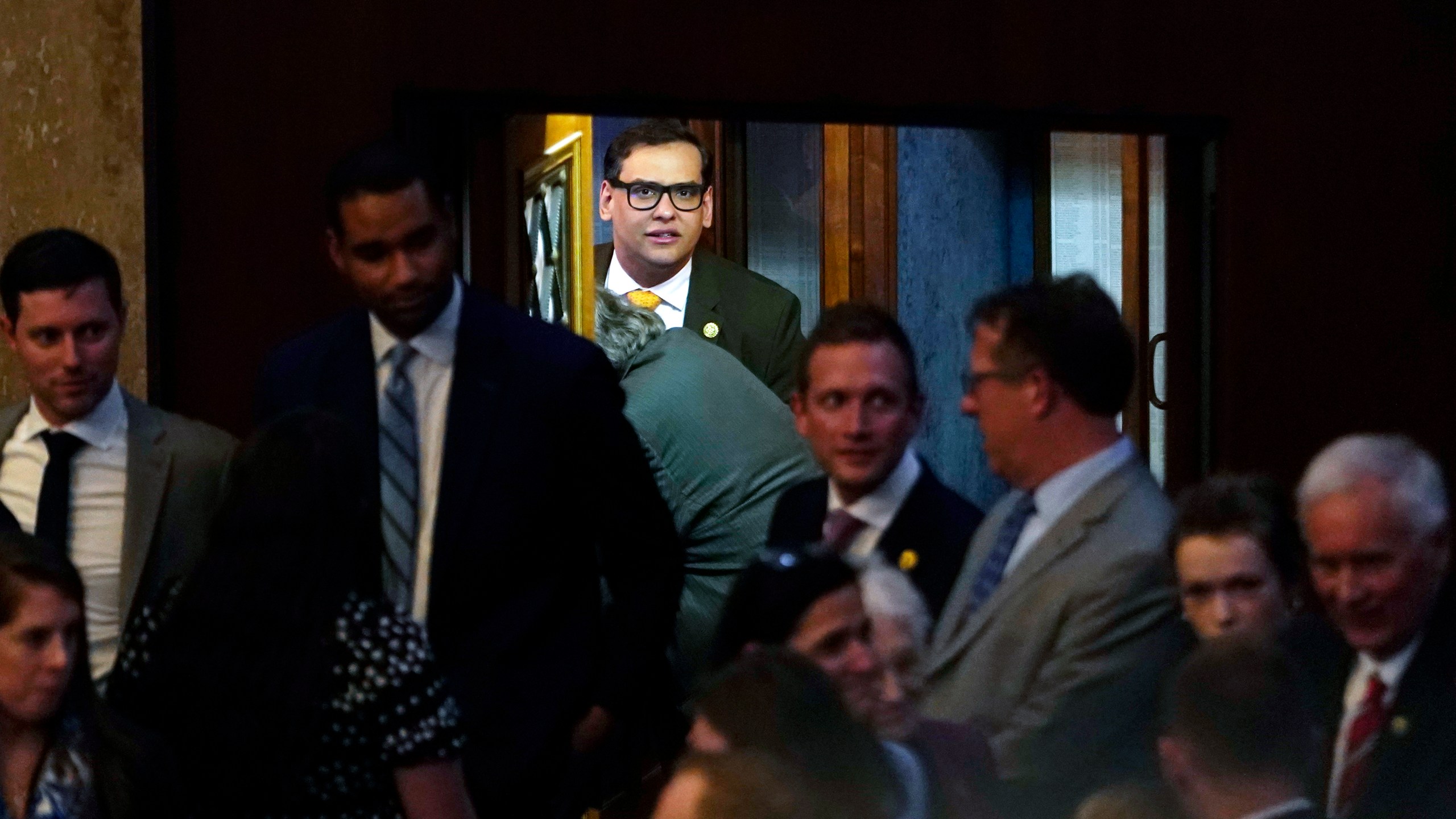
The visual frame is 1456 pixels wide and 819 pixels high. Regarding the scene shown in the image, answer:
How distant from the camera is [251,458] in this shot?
2.74 meters

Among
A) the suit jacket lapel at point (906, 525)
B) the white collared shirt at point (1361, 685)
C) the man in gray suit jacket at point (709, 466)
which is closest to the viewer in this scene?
the white collared shirt at point (1361, 685)

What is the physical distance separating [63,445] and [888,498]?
1.23 metres

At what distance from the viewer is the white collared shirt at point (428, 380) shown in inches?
132

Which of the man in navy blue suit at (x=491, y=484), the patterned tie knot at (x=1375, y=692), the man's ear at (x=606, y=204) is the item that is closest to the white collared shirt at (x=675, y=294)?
the man's ear at (x=606, y=204)

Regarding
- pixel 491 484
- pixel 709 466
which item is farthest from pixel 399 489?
pixel 709 466

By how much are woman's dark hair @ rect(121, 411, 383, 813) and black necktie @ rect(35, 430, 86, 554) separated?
65 centimetres

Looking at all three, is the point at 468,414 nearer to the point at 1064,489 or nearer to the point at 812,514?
the point at 812,514

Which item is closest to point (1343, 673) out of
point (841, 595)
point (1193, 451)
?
point (841, 595)

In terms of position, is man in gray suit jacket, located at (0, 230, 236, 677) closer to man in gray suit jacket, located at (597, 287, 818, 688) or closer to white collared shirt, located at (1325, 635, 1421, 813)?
man in gray suit jacket, located at (597, 287, 818, 688)

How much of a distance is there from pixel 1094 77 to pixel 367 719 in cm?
267

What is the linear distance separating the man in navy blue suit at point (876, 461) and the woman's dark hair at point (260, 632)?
0.76 m

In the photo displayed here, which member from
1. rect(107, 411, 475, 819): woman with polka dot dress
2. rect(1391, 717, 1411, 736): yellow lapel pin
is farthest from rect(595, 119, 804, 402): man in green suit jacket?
rect(1391, 717, 1411, 736): yellow lapel pin

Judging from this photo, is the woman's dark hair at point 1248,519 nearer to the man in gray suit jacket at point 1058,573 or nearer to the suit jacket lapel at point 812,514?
the man in gray suit jacket at point 1058,573

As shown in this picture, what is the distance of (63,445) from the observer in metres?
3.37
